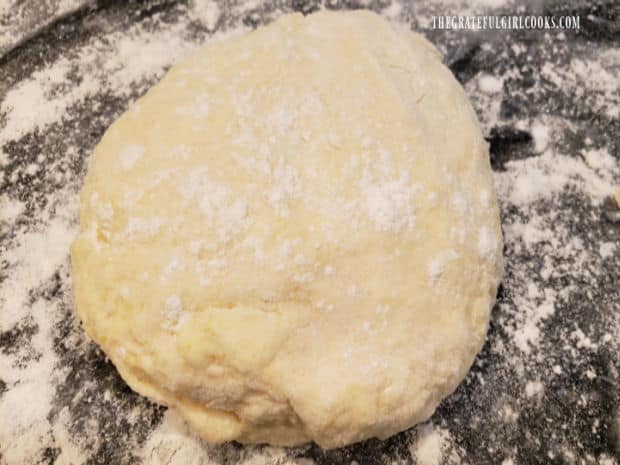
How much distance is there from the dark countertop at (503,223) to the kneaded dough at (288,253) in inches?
7.6

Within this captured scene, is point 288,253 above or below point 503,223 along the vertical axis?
above

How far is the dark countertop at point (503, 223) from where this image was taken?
1266 mm

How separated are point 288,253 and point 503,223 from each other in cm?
68

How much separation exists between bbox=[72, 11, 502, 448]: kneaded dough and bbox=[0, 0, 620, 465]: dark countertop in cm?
19

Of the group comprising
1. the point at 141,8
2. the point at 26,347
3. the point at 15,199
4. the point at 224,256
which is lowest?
the point at 26,347

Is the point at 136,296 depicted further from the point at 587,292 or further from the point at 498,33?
the point at 498,33

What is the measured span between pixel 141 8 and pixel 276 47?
26.8 inches

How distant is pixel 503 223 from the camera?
1458 millimetres

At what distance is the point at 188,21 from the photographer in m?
1.69

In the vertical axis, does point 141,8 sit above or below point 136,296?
above

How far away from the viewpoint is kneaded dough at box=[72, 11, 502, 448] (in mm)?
1047

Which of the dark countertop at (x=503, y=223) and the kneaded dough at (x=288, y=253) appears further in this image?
the dark countertop at (x=503, y=223)

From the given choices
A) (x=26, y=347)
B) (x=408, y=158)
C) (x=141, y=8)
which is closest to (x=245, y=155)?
(x=408, y=158)

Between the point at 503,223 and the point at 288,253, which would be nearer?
the point at 288,253
